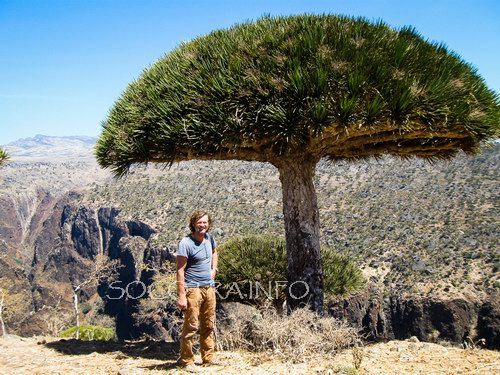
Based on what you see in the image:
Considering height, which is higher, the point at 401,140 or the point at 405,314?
the point at 401,140

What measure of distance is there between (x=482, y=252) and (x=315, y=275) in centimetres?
2356

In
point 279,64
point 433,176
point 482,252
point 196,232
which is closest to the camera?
point 196,232

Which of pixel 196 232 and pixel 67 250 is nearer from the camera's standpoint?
pixel 196 232

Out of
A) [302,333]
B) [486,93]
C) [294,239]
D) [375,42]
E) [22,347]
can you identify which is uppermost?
[375,42]

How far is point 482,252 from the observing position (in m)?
26.6

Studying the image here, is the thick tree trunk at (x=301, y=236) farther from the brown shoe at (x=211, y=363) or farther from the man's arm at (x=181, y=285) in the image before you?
the man's arm at (x=181, y=285)

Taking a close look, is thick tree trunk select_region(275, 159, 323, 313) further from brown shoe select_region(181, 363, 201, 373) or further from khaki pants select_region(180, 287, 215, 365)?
brown shoe select_region(181, 363, 201, 373)

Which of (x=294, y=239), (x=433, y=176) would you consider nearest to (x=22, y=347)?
(x=294, y=239)

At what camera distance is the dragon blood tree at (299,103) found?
530 centimetres

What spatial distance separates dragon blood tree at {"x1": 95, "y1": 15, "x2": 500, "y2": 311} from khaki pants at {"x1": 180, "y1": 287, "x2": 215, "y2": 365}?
5.53 ft

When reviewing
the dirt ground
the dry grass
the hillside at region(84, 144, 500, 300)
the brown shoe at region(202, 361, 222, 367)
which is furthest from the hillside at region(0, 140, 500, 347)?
the brown shoe at region(202, 361, 222, 367)

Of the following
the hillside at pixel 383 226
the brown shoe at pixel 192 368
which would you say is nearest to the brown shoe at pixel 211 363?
the brown shoe at pixel 192 368

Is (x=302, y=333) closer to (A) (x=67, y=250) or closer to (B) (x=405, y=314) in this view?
(B) (x=405, y=314)

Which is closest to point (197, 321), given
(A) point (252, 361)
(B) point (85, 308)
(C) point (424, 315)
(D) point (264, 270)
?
(A) point (252, 361)
